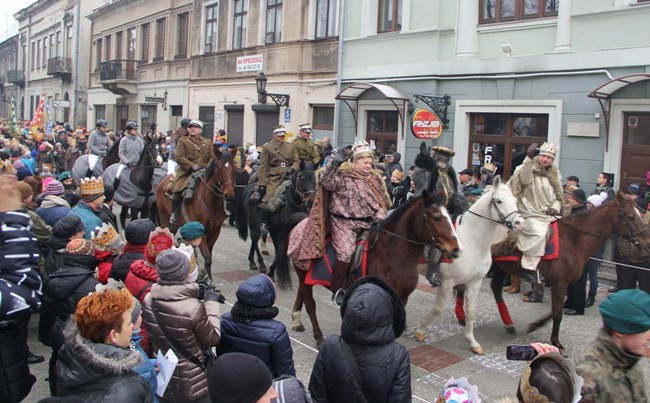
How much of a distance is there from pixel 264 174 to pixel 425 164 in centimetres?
480

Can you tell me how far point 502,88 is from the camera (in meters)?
13.6

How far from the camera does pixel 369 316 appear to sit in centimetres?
299

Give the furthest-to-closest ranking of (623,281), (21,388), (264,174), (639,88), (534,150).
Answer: (639,88), (264,174), (623,281), (534,150), (21,388)

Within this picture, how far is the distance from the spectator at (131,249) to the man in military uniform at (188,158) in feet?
15.6

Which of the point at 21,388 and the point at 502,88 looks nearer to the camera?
the point at 21,388

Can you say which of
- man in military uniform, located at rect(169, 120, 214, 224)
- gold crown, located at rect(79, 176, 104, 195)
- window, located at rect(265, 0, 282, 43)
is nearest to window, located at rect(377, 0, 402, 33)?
window, located at rect(265, 0, 282, 43)

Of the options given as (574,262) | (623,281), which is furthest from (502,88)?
(574,262)

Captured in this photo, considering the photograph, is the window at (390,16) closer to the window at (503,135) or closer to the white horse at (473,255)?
the window at (503,135)

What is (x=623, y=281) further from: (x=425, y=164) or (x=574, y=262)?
(x=425, y=164)

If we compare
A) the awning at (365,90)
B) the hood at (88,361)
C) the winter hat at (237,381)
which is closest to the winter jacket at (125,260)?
the hood at (88,361)

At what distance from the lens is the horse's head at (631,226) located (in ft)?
23.0

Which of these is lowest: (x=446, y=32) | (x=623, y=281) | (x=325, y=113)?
(x=623, y=281)

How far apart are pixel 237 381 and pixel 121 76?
31.5 meters

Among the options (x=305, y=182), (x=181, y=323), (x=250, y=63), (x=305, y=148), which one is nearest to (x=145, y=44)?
(x=250, y=63)
